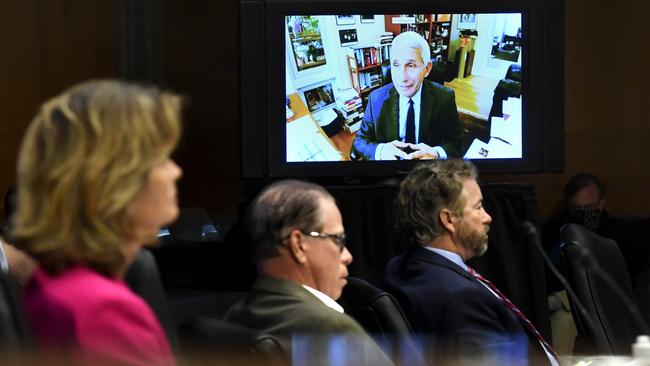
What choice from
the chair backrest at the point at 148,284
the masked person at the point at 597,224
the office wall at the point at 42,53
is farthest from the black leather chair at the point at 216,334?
the masked person at the point at 597,224

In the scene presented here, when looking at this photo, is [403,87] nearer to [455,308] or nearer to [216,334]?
[455,308]

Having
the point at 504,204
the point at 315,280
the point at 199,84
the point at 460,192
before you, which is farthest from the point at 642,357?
the point at 199,84

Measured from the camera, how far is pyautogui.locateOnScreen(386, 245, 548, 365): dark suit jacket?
2.82m

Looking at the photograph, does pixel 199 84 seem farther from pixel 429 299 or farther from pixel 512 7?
pixel 429 299

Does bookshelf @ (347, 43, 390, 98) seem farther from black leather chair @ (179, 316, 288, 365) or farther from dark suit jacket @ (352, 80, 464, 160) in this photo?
black leather chair @ (179, 316, 288, 365)

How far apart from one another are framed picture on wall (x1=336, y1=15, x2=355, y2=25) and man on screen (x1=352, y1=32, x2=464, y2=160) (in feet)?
0.63

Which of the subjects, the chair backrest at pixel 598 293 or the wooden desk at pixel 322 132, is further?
the wooden desk at pixel 322 132

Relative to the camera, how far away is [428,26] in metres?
4.54

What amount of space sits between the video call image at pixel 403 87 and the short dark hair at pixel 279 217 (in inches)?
83.4

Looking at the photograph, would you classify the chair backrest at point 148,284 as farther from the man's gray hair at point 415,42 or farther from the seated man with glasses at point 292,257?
the man's gray hair at point 415,42

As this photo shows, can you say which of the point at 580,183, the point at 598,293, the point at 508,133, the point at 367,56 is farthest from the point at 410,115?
the point at 598,293

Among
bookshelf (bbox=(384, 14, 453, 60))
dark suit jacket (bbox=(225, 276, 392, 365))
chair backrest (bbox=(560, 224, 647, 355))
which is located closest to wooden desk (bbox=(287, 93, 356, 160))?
bookshelf (bbox=(384, 14, 453, 60))

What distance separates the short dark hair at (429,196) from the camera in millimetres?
3209

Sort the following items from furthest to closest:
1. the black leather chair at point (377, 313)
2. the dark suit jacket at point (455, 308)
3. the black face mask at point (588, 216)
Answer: the black face mask at point (588, 216)
the dark suit jacket at point (455, 308)
the black leather chair at point (377, 313)
